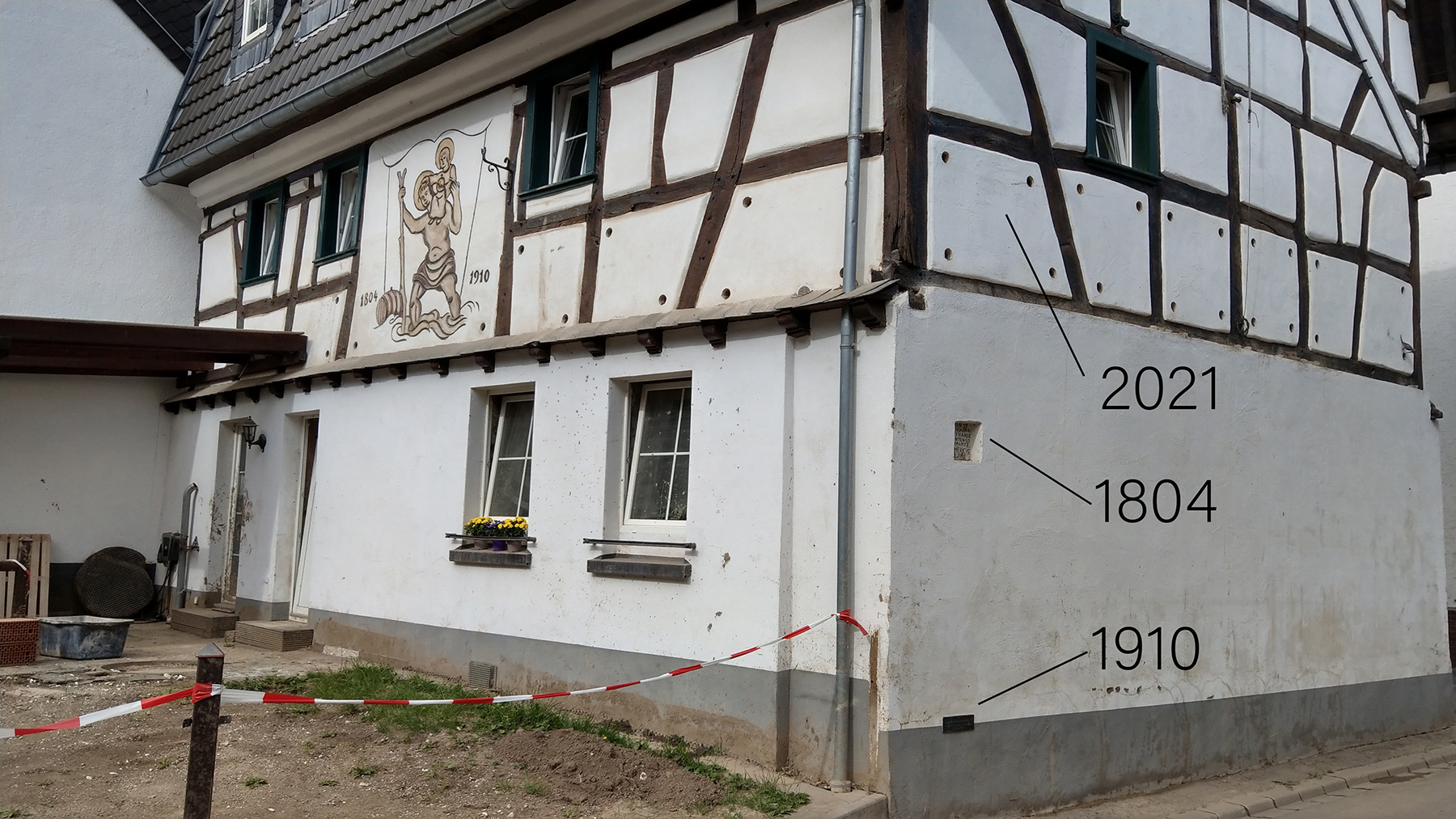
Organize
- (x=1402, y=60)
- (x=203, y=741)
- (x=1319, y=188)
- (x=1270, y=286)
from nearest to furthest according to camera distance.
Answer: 1. (x=203, y=741)
2. (x=1270, y=286)
3. (x=1319, y=188)
4. (x=1402, y=60)

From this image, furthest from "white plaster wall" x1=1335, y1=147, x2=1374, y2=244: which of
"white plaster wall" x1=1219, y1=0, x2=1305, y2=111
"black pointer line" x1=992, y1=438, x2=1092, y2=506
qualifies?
"black pointer line" x1=992, y1=438, x2=1092, y2=506

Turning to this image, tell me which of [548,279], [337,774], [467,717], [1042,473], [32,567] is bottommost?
[337,774]

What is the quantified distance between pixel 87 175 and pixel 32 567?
14.9 ft

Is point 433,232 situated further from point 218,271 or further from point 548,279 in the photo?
point 218,271

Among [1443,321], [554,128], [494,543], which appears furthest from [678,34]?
[1443,321]

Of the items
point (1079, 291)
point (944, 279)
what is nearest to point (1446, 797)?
point (1079, 291)

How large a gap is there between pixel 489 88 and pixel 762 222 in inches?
145

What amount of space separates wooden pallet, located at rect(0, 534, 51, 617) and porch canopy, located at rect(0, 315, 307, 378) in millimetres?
1871

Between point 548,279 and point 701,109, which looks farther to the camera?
point 548,279

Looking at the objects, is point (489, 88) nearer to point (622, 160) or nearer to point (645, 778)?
point (622, 160)

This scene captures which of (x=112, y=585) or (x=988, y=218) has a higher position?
(x=988, y=218)

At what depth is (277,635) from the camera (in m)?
11.2

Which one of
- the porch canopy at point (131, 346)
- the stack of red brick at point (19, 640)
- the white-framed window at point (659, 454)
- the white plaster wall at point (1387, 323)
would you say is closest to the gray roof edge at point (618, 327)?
the porch canopy at point (131, 346)

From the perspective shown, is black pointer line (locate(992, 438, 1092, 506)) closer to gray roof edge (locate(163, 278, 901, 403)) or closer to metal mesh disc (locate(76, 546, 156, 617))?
gray roof edge (locate(163, 278, 901, 403))
